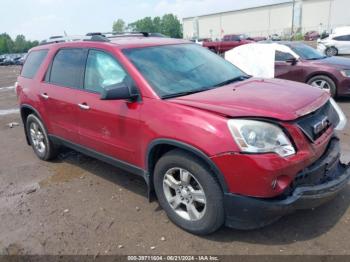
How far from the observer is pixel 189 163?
10.3 ft

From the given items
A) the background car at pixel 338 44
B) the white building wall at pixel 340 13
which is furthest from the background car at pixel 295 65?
the white building wall at pixel 340 13

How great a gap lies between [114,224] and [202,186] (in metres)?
1.14

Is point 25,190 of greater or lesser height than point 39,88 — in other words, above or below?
below

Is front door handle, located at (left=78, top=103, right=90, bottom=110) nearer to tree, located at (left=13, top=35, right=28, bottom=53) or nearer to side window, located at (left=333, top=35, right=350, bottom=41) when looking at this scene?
side window, located at (left=333, top=35, right=350, bottom=41)

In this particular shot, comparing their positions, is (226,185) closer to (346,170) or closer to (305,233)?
(305,233)

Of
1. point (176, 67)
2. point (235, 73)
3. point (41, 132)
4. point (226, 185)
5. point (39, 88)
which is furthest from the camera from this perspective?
point (41, 132)

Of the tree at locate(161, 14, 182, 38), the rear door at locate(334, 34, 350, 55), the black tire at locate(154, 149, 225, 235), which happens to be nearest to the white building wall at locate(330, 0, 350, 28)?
the tree at locate(161, 14, 182, 38)

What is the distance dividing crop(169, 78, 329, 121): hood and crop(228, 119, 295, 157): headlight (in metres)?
0.08

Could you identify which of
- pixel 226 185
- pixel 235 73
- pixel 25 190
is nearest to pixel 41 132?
pixel 25 190

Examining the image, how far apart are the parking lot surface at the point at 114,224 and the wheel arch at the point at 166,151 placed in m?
0.54

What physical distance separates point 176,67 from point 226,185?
154 cm

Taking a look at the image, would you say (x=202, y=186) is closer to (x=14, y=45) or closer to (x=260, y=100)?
(x=260, y=100)

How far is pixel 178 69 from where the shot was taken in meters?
3.87

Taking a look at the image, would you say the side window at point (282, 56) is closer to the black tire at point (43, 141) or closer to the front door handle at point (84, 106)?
the black tire at point (43, 141)
